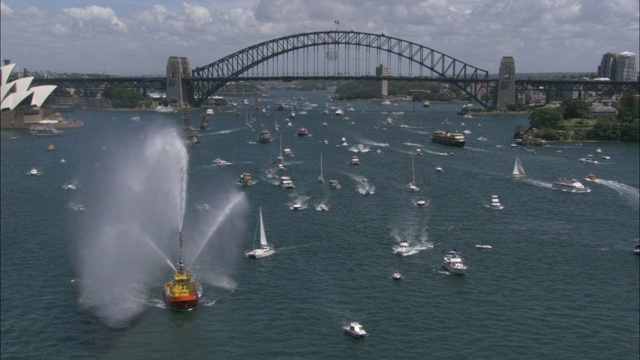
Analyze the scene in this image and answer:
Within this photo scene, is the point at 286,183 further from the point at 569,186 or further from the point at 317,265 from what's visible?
the point at 569,186

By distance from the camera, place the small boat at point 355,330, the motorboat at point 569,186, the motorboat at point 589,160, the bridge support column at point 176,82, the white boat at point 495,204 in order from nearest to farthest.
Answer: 1. the small boat at point 355,330
2. the white boat at point 495,204
3. the motorboat at point 569,186
4. the motorboat at point 589,160
5. the bridge support column at point 176,82

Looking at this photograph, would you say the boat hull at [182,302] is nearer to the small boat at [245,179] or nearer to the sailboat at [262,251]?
the sailboat at [262,251]

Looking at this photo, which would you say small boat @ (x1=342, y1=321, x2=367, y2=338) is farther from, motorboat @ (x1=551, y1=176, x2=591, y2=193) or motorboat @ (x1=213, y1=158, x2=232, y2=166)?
motorboat @ (x1=213, y1=158, x2=232, y2=166)

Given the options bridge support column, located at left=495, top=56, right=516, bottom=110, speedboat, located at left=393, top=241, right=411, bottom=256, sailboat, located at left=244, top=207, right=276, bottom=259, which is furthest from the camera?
bridge support column, located at left=495, top=56, right=516, bottom=110

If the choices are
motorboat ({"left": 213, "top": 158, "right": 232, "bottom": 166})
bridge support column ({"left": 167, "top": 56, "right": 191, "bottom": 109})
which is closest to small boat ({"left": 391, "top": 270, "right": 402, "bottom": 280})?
motorboat ({"left": 213, "top": 158, "right": 232, "bottom": 166})


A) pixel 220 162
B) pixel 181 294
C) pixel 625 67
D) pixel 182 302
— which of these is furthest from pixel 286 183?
pixel 625 67

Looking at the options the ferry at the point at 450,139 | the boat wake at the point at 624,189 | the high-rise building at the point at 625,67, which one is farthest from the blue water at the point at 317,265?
the high-rise building at the point at 625,67
